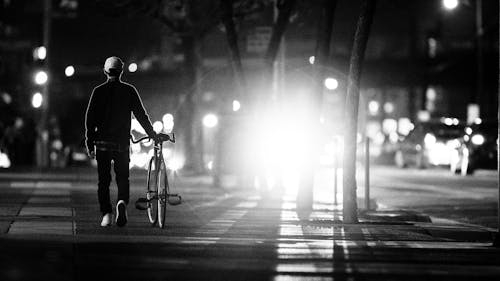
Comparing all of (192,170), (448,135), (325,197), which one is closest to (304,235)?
(325,197)

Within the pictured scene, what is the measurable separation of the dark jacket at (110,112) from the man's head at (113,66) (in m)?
0.09

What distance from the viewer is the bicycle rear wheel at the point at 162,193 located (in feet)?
53.2

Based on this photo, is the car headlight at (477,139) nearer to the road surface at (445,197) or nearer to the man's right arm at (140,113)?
the road surface at (445,197)

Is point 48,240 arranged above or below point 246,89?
below

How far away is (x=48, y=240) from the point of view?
13.7 meters

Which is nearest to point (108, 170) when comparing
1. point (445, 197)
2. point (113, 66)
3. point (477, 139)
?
point (113, 66)

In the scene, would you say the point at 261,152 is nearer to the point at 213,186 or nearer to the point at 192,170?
the point at 213,186

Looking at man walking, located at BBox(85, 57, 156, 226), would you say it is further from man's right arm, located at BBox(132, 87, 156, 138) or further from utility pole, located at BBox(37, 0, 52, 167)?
utility pole, located at BBox(37, 0, 52, 167)

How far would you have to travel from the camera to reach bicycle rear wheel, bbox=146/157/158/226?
16.5 meters

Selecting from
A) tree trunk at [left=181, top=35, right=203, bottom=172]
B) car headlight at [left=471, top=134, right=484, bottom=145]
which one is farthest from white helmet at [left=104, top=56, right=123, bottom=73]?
tree trunk at [left=181, top=35, right=203, bottom=172]

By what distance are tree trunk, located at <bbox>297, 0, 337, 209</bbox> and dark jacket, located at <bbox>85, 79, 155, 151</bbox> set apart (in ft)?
21.5

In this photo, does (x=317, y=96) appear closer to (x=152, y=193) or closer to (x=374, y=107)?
(x=152, y=193)

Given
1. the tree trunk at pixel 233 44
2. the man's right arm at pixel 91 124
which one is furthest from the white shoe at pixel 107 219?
the tree trunk at pixel 233 44

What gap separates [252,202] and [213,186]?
736cm
